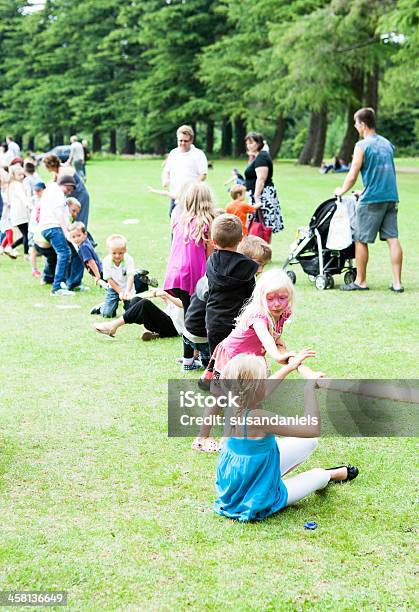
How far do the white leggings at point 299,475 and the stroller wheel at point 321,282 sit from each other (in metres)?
5.95

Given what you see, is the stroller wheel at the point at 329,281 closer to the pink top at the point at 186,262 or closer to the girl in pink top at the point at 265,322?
the pink top at the point at 186,262

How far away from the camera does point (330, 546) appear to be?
3959mm

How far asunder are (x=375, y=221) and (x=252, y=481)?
648cm

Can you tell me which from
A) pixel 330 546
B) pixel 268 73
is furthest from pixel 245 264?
pixel 268 73

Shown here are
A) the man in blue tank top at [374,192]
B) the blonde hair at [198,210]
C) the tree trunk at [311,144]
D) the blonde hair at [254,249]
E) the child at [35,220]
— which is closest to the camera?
the blonde hair at [254,249]

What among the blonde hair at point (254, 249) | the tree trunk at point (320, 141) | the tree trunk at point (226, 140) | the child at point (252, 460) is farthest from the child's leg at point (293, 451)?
the tree trunk at point (226, 140)

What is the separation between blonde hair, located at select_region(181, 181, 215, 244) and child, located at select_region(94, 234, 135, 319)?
2.06 m

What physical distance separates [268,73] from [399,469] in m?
35.4

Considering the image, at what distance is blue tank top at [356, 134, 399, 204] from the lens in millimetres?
10102

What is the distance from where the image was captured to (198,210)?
671 centimetres

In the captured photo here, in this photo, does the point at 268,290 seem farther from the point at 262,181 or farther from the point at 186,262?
the point at 262,181

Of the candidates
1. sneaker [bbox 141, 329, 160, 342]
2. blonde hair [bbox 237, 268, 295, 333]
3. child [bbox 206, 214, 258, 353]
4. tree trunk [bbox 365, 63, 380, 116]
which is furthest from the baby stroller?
tree trunk [bbox 365, 63, 380, 116]

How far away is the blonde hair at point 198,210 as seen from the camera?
21.9 feet

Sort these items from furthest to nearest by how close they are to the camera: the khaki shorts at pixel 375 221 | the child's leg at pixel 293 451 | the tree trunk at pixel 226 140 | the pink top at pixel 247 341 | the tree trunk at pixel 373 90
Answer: the tree trunk at pixel 226 140
the tree trunk at pixel 373 90
the khaki shorts at pixel 375 221
the pink top at pixel 247 341
the child's leg at pixel 293 451
